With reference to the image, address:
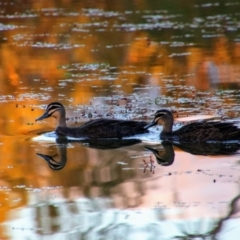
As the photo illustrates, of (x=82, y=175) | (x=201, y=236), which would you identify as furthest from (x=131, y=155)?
(x=201, y=236)

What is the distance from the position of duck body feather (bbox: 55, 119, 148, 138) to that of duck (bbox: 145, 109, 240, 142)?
34 centimetres

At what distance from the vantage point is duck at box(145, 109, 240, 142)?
13.1 meters

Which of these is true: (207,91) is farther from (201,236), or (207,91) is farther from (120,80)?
(201,236)

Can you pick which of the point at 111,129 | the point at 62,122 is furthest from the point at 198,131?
the point at 62,122

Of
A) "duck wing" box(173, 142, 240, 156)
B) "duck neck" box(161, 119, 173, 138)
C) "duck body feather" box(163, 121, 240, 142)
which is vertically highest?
"duck neck" box(161, 119, 173, 138)

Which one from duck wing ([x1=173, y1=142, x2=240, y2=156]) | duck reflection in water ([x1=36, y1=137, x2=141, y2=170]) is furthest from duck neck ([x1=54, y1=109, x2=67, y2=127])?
duck wing ([x1=173, y1=142, x2=240, y2=156])

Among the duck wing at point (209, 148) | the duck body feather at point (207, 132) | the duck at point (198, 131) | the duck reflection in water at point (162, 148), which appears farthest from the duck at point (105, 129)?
the duck wing at point (209, 148)

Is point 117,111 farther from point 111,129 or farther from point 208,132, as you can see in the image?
point 208,132

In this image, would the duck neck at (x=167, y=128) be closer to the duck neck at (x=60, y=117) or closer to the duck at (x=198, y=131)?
the duck at (x=198, y=131)

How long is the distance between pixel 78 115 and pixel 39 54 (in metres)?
6.91

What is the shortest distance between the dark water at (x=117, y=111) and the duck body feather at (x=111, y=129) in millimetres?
182

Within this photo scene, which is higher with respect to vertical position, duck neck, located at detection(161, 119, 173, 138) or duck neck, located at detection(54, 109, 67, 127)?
duck neck, located at detection(54, 109, 67, 127)

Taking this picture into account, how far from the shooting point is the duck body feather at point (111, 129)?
1370cm

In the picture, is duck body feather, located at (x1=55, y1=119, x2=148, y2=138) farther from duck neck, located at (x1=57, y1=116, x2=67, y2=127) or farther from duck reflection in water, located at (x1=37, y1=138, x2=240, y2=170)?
duck neck, located at (x1=57, y1=116, x2=67, y2=127)
